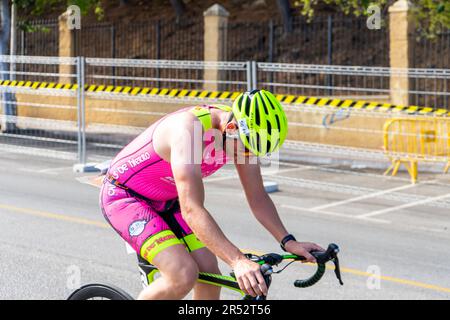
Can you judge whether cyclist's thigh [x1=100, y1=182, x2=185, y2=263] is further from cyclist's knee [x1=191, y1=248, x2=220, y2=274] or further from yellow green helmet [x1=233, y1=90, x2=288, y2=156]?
yellow green helmet [x1=233, y1=90, x2=288, y2=156]

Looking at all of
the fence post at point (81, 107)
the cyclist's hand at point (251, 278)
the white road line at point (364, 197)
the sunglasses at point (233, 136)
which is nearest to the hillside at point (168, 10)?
the fence post at point (81, 107)

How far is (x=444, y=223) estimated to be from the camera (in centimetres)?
1181

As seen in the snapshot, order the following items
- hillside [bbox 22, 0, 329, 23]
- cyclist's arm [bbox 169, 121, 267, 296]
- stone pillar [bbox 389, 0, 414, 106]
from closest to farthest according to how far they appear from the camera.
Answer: cyclist's arm [bbox 169, 121, 267, 296] → stone pillar [bbox 389, 0, 414, 106] → hillside [bbox 22, 0, 329, 23]

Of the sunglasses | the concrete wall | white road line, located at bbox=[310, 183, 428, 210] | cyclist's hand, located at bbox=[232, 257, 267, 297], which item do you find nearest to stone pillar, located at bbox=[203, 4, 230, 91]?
the concrete wall

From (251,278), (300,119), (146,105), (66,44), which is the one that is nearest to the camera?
(251,278)

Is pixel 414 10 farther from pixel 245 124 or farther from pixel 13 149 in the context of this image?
pixel 245 124

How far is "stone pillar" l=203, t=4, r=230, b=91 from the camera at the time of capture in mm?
22703

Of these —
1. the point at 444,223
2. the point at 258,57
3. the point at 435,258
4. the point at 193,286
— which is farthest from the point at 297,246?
the point at 258,57

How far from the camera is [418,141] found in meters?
16.0

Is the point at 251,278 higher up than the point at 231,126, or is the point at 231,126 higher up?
the point at 231,126

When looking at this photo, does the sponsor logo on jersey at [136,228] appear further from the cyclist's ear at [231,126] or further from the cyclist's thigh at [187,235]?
the cyclist's ear at [231,126]

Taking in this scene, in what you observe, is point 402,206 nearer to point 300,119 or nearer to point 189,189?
point 300,119

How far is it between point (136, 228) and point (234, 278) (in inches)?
26.0

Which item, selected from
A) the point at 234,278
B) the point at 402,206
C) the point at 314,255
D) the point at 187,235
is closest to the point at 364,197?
the point at 402,206
